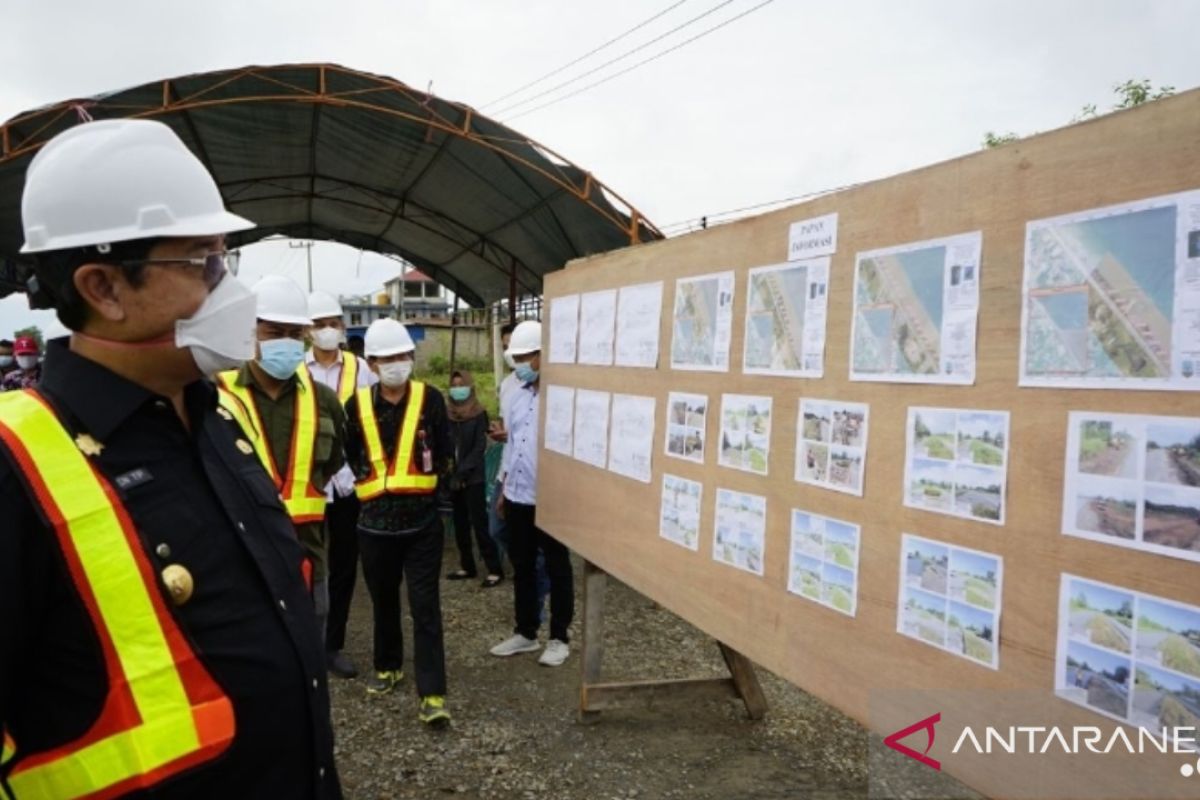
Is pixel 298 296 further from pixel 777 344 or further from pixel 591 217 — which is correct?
pixel 591 217

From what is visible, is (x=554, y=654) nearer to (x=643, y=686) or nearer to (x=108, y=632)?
(x=643, y=686)

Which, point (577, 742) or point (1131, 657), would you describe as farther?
point (577, 742)

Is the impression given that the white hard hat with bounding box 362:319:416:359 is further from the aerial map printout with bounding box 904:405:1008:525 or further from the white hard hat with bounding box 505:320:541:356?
the aerial map printout with bounding box 904:405:1008:525

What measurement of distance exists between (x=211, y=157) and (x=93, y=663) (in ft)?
35.1

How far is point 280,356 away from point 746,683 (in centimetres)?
266

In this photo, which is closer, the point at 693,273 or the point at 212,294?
the point at 212,294

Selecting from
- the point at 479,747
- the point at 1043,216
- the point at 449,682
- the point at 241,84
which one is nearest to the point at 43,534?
the point at 1043,216

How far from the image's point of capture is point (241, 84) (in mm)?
8086

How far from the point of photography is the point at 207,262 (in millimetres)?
1437

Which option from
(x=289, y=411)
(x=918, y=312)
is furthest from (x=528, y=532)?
(x=918, y=312)

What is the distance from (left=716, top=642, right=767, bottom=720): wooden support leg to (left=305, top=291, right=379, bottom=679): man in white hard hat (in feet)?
7.16

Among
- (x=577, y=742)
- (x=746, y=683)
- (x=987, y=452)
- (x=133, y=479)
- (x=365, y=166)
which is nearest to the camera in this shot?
(x=133, y=479)

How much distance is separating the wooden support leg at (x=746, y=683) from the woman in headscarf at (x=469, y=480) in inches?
110

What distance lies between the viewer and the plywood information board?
1.31m
